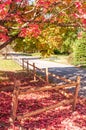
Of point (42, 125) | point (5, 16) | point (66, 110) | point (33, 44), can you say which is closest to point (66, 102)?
point (66, 110)

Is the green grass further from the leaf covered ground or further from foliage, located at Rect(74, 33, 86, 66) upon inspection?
the leaf covered ground

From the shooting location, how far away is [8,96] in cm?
1478

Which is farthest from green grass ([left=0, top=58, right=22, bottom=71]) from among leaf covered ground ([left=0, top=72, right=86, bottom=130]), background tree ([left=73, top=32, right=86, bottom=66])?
leaf covered ground ([left=0, top=72, right=86, bottom=130])

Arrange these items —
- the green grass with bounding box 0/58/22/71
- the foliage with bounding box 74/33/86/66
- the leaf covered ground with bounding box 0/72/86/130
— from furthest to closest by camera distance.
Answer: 1. the foliage with bounding box 74/33/86/66
2. the green grass with bounding box 0/58/22/71
3. the leaf covered ground with bounding box 0/72/86/130

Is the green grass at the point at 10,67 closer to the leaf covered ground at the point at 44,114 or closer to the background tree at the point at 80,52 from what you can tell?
the background tree at the point at 80,52

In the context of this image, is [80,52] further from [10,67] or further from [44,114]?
[44,114]

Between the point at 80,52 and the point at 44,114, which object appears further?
the point at 80,52

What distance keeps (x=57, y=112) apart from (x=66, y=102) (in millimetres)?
598

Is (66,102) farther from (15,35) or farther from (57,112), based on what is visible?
(15,35)

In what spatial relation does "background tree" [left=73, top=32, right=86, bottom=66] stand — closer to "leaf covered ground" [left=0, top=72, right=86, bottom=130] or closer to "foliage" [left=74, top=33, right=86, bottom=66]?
"foliage" [left=74, top=33, right=86, bottom=66]

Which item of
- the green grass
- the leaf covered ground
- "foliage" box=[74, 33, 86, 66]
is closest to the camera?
the leaf covered ground

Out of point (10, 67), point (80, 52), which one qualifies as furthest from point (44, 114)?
point (80, 52)

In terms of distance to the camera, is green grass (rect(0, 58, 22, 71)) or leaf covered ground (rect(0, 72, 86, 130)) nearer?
leaf covered ground (rect(0, 72, 86, 130))

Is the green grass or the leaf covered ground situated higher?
the leaf covered ground
